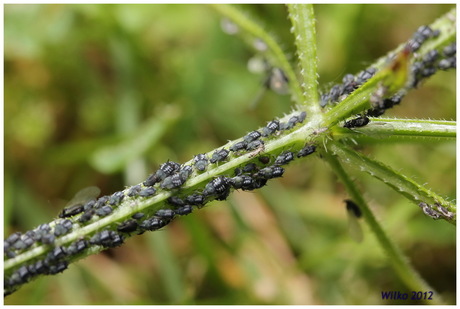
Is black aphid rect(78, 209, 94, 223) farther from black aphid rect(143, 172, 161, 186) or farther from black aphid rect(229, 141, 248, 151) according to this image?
black aphid rect(229, 141, 248, 151)

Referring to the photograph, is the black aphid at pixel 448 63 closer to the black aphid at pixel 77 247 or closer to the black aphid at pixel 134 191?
the black aphid at pixel 134 191

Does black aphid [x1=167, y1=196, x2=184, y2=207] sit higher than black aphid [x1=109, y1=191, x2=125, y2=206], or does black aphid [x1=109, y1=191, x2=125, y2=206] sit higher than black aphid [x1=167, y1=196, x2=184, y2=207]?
black aphid [x1=109, y1=191, x2=125, y2=206]

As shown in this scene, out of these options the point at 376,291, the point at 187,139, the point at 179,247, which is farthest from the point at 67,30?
the point at 376,291

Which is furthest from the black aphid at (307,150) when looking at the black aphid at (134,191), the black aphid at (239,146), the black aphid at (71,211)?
the black aphid at (71,211)

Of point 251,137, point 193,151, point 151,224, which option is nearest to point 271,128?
point 251,137

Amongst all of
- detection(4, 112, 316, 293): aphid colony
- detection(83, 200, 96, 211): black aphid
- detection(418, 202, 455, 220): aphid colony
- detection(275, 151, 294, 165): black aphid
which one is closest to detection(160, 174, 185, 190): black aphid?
detection(4, 112, 316, 293): aphid colony

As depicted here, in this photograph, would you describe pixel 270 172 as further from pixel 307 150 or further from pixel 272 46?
pixel 272 46
